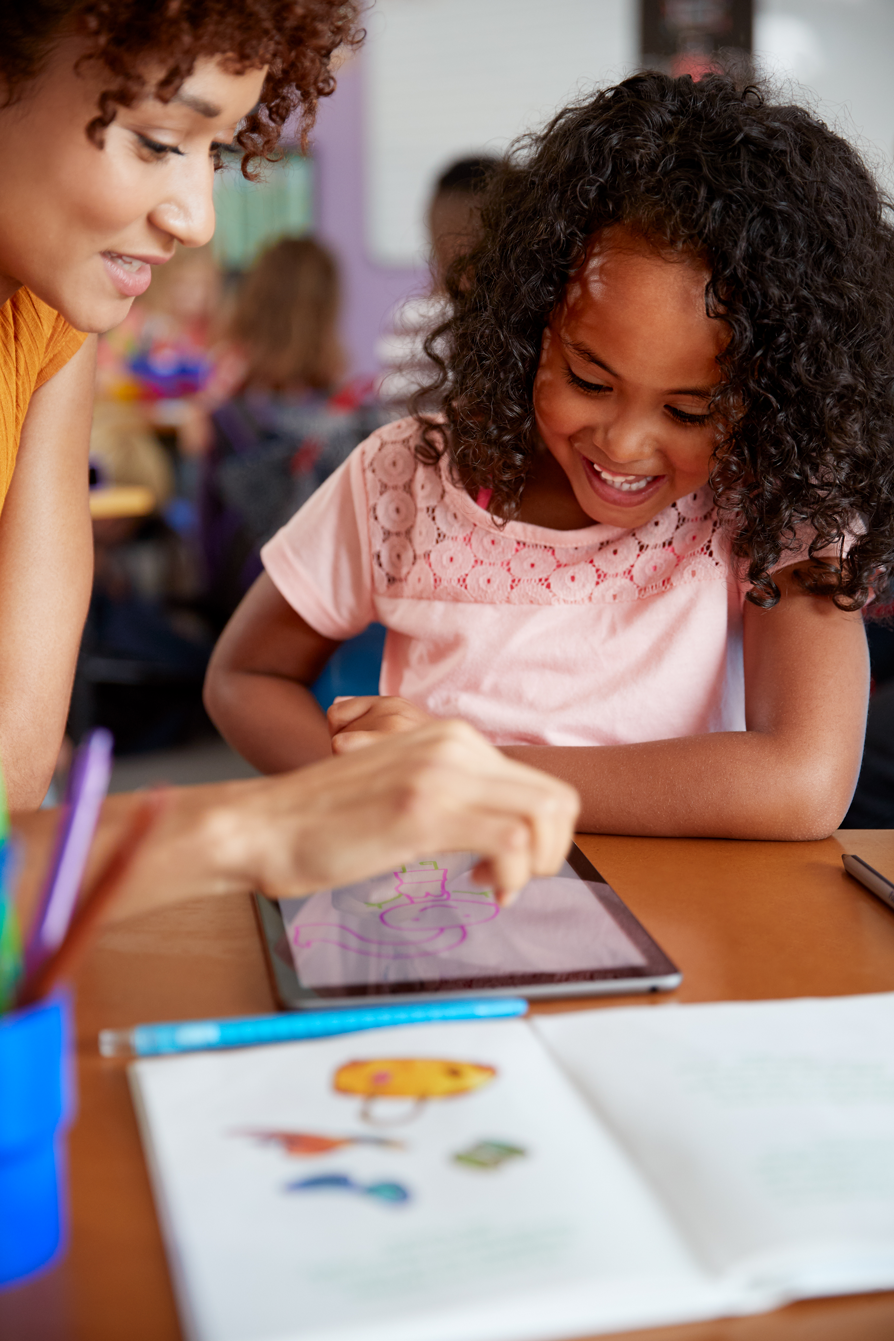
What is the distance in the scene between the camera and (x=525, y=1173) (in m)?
0.46

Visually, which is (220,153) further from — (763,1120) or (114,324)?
(763,1120)

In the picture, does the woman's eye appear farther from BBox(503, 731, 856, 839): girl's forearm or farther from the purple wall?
the purple wall

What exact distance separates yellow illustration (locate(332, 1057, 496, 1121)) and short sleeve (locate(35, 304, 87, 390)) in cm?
68

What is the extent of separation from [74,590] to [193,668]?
1894 millimetres

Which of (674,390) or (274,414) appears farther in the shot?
(274,414)

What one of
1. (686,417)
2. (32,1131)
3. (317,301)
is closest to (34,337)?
(686,417)

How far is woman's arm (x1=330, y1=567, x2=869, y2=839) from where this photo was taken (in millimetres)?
866

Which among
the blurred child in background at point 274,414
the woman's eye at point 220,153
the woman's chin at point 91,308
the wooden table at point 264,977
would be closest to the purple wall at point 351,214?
the blurred child in background at point 274,414

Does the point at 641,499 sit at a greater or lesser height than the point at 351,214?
lesser

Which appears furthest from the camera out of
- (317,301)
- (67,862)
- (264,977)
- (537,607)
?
(317,301)

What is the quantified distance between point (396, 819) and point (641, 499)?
58cm


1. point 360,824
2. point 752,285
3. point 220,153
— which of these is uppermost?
point 220,153

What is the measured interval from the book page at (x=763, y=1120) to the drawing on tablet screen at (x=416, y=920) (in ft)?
0.35

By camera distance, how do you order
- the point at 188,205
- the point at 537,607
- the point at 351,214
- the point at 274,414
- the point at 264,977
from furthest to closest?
the point at 351,214
the point at 274,414
the point at 537,607
the point at 188,205
the point at 264,977
